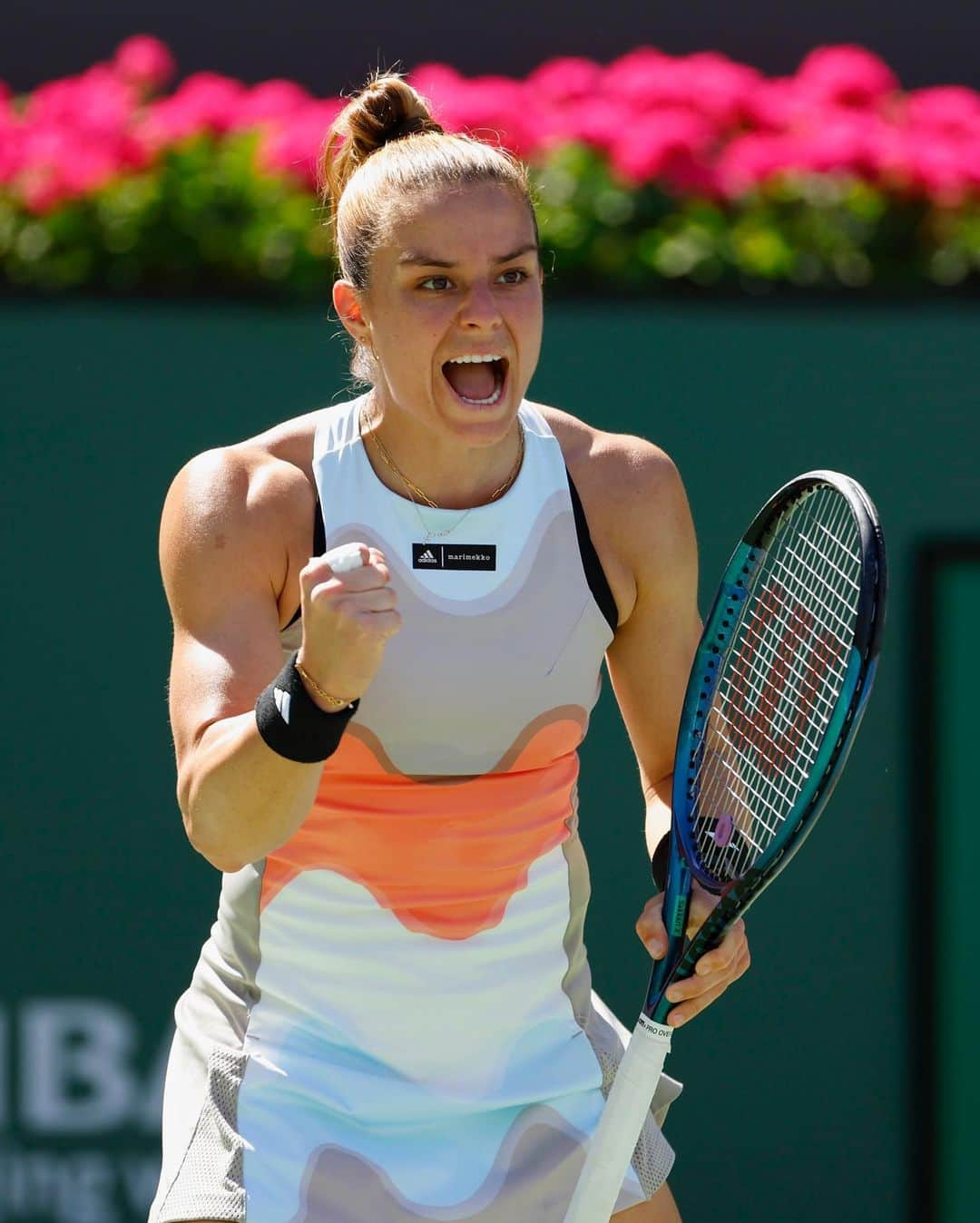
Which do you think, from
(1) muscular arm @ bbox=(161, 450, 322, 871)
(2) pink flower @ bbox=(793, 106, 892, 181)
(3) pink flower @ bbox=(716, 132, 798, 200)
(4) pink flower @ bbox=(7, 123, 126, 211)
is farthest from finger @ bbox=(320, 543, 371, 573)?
(2) pink flower @ bbox=(793, 106, 892, 181)

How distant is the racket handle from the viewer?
2404mm

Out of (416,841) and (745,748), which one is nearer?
(416,841)

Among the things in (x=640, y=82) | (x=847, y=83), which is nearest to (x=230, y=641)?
(x=640, y=82)

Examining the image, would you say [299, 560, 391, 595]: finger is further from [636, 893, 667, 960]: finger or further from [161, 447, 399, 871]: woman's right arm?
[636, 893, 667, 960]: finger

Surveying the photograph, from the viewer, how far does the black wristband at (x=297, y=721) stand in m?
2.15

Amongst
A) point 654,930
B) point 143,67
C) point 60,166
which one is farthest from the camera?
point 143,67

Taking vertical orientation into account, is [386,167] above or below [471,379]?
above

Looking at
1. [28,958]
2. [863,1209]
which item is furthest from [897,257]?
[28,958]

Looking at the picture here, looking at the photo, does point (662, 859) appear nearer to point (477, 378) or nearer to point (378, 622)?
point (477, 378)

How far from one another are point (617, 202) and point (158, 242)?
947 mm

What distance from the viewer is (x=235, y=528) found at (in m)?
2.48

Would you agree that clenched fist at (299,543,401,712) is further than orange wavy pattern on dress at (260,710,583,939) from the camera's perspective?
No

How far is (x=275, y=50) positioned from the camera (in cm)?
648

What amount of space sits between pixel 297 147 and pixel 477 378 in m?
2.22
